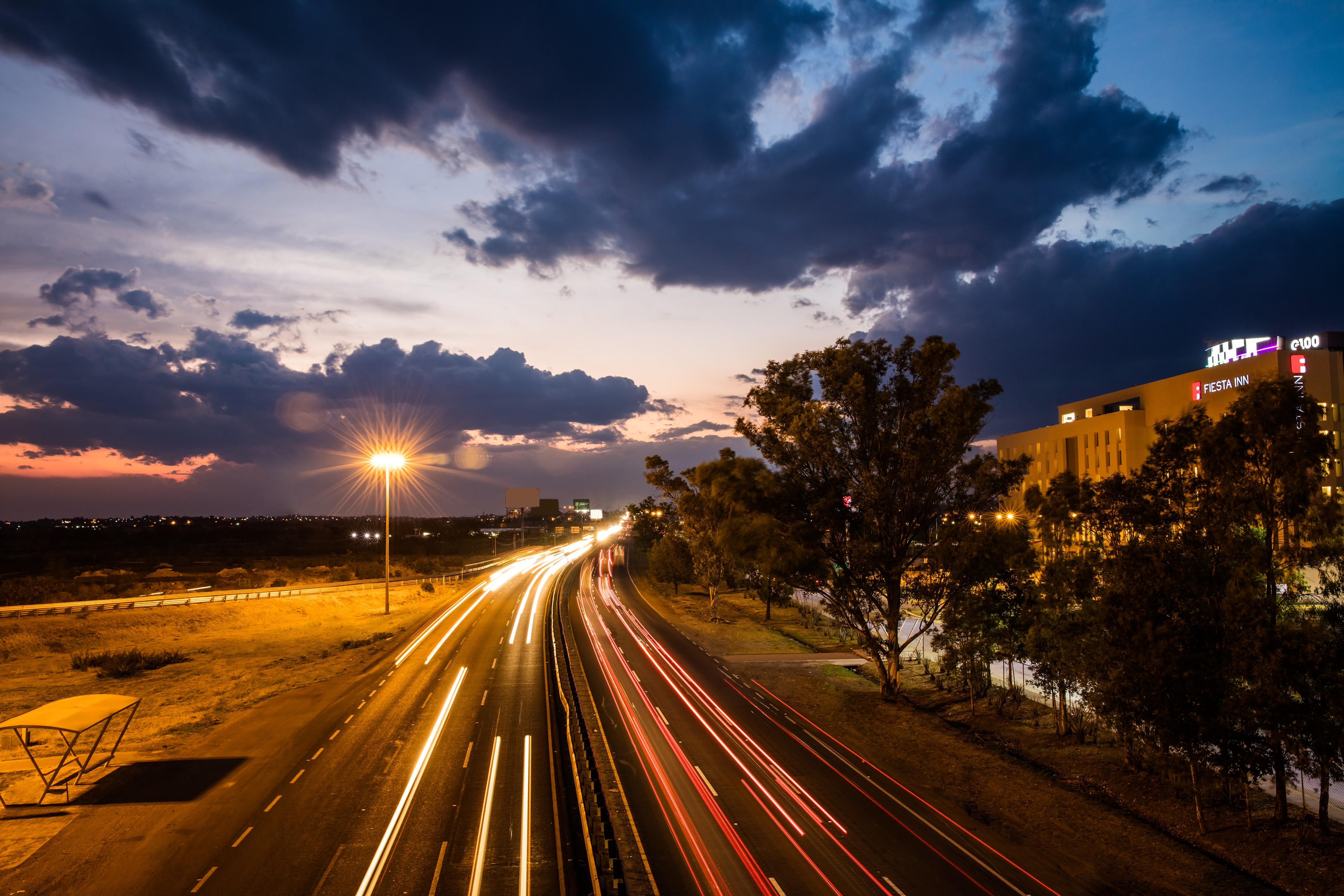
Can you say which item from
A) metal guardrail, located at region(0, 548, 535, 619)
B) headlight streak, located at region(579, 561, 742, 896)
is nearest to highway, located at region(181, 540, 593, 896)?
headlight streak, located at region(579, 561, 742, 896)

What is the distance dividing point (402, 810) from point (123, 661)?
25.5 metres

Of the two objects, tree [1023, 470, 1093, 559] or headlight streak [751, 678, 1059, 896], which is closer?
headlight streak [751, 678, 1059, 896]

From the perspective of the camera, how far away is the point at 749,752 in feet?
66.4

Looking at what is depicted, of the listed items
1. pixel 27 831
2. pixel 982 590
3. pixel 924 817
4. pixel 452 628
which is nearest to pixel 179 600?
pixel 452 628

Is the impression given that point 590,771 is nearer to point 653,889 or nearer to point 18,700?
point 653,889

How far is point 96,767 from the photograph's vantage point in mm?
18406

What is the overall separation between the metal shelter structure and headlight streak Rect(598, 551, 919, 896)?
55.0 ft

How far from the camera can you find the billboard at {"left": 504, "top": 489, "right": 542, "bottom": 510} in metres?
170

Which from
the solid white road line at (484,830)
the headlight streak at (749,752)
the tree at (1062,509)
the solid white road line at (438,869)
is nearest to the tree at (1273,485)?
the tree at (1062,509)

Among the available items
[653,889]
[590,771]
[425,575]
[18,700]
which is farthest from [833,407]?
[425,575]

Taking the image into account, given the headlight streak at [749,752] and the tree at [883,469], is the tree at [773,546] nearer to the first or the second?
the tree at [883,469]

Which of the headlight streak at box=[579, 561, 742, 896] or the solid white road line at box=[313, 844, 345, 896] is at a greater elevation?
the solid white road line at box=[313, 844, 345, 896]

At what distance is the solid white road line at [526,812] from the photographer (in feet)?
41.2

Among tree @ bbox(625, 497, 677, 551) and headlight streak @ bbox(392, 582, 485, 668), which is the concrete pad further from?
tree @ bbox(625, 497, 677, 551)
